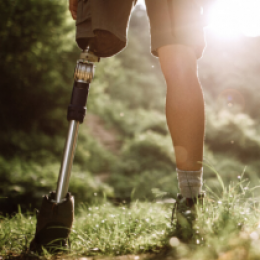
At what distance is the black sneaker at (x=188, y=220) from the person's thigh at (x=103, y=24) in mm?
677

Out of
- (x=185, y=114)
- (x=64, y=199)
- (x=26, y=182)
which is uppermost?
(x=185, y=114)

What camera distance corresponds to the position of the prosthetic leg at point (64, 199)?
103 centimetres

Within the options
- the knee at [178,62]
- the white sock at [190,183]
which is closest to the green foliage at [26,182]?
the white sock at [190,183]

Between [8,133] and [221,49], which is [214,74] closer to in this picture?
[221,49]

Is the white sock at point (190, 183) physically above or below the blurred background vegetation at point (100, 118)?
below

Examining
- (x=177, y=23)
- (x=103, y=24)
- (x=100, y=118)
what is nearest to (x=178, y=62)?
(x=177, y=23)

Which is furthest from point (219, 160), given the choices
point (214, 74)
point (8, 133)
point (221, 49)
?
point (8, 133)

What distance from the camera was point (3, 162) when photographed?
2434 millimetres

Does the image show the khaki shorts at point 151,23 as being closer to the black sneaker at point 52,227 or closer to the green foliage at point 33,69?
the black sneaker at point 52,227

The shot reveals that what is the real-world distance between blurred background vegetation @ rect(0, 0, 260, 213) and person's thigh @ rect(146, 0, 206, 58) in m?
0.49

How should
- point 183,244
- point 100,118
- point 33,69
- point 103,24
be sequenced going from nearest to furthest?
point 183,244 < point 103,24 < point 33,69 < point 100,118

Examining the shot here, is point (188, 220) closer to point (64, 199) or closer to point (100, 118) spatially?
point (64, 199)

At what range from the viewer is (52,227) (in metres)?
1.03

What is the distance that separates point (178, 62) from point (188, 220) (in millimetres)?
587
